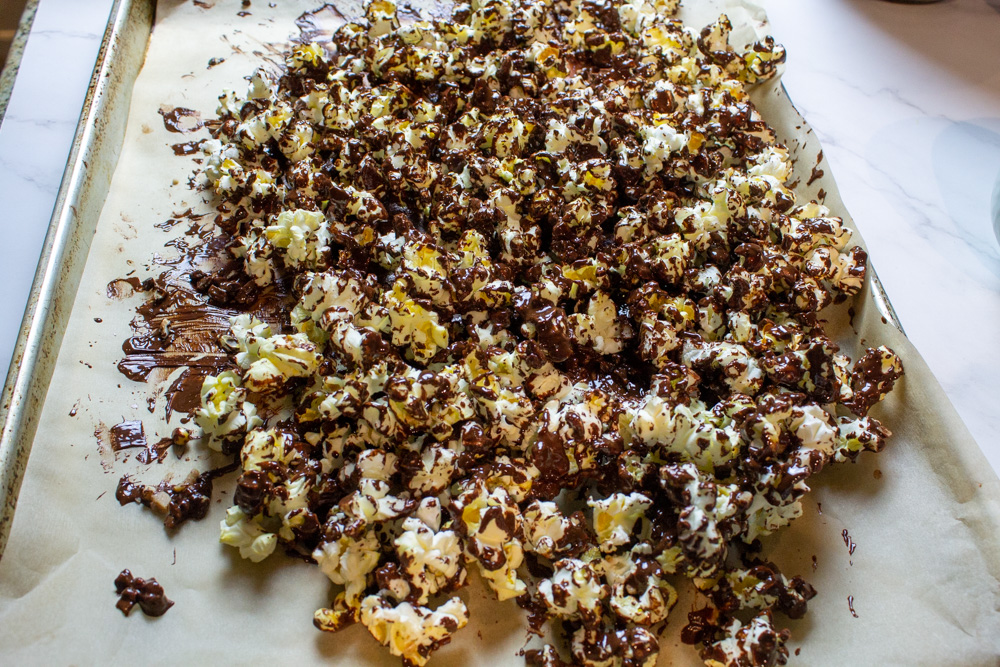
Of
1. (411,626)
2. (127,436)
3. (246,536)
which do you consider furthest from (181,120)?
(411,626)

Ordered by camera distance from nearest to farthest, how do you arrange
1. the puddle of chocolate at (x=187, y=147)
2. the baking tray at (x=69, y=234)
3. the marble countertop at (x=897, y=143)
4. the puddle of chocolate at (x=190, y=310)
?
the baking tray at (x=69, y=234) < the puddle of chocolate at (x=190, y=310) < the marble countertop at (x=897, y=143) < the puddle of chocolate at (x=187, y=147)

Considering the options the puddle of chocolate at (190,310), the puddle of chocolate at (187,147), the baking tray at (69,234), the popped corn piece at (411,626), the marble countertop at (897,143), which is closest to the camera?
the popped corn piece at (411,626)

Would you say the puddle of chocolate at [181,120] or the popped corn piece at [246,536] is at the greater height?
the puddle of chocolate at [181,120]

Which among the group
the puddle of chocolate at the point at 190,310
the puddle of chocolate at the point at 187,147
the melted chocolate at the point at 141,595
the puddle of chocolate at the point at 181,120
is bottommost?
the melted chocolate at the point at 141,595

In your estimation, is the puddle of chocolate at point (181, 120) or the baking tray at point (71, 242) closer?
the baking tray at point (71, 242)

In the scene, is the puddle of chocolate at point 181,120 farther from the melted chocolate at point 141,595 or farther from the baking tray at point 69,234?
the melted chocolate at point 141,595

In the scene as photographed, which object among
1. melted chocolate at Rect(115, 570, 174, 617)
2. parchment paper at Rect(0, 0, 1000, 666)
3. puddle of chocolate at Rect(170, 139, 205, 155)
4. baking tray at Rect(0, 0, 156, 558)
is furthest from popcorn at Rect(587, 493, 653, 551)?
puddle of chocolate at Rect(170, 139, 205, 155)

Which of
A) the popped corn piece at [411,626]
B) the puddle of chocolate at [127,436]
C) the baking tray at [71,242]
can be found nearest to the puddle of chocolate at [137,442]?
the puddle of chocolate at [127,436]

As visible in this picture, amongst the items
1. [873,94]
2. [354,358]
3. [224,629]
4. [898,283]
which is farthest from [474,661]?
[873,94]

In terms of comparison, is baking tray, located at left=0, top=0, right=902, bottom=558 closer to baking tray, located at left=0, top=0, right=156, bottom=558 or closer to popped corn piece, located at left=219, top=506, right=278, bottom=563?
baking tray, located at left=0, top=0, right=156, bottom=558
